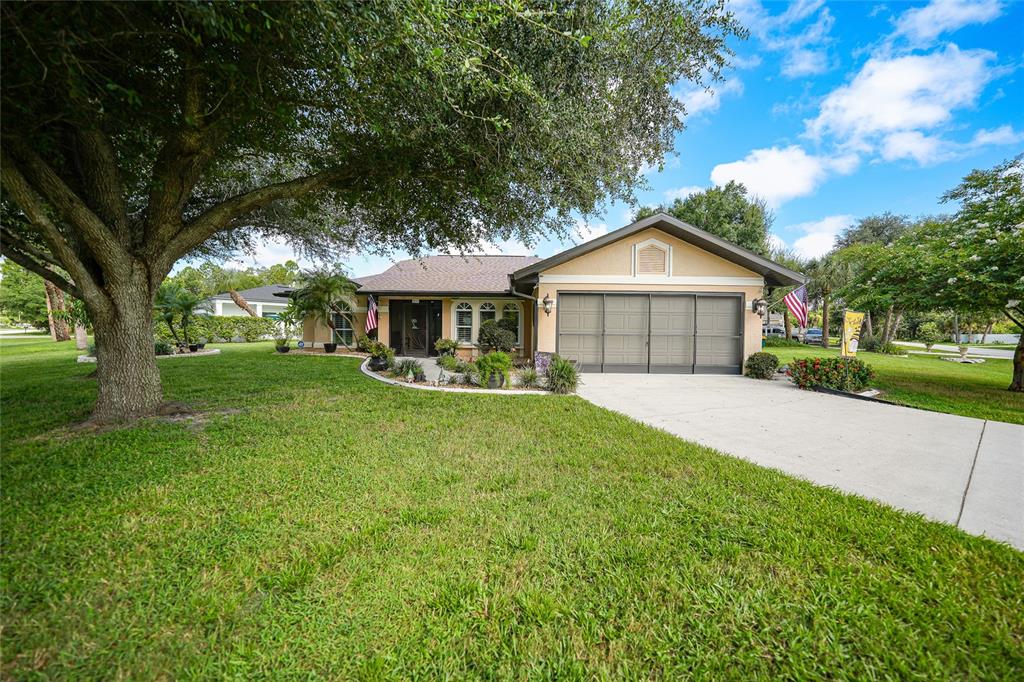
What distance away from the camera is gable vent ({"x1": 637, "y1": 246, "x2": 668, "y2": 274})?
37.5ft

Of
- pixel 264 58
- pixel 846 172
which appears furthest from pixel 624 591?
pixel 846 172

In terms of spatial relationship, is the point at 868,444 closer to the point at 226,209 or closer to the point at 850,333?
the point at 850,333

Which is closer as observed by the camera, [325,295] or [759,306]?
[759,306]

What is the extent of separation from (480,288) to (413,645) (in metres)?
13.5

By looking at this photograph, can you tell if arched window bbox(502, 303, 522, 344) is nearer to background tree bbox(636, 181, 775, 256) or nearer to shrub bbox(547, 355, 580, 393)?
shrub bbox(547, 355, 580, 393)

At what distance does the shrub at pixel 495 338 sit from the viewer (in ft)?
44.0

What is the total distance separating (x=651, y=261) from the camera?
1145 cm

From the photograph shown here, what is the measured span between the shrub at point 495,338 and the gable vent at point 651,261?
5080mm

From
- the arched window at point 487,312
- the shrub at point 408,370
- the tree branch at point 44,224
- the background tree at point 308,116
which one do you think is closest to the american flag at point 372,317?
the arched window at point 487,312

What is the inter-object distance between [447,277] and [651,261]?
28.8 ft

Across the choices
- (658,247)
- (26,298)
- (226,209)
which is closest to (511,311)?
(658,247)

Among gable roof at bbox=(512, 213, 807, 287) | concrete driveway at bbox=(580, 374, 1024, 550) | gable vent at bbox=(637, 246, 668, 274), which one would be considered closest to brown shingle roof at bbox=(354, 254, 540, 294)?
gable roof at bbox=(512, 213, 807, 287)

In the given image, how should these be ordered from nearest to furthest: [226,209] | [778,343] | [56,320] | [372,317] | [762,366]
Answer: [226,209] < [762,366] < [372,317] < [56,320] < [778,343]

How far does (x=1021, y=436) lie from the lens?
5.27 metres
